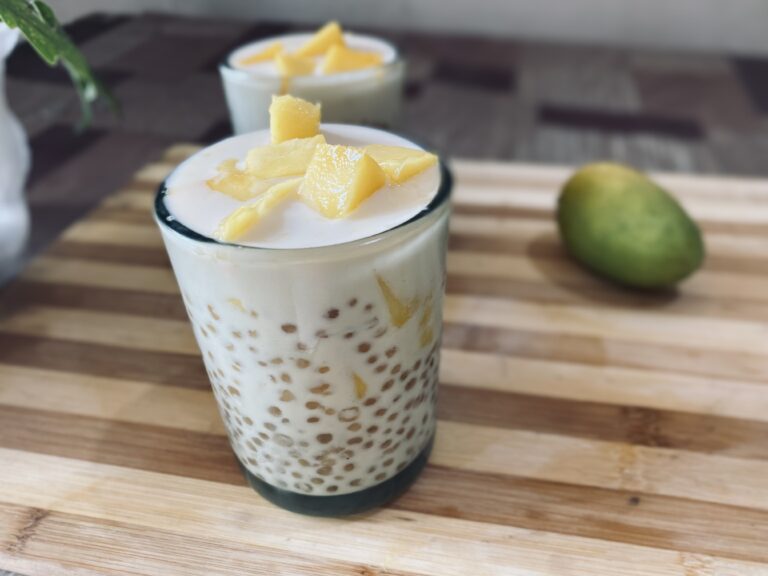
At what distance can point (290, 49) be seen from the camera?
0.77 metres

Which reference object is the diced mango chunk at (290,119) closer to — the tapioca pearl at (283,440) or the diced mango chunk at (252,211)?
the diced mango chunk at (252,211)

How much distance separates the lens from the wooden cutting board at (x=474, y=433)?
47 centimetres

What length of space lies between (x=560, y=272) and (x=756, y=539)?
36cm

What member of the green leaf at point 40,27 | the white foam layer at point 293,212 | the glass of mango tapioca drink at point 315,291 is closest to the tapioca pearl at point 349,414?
the glass of mango tapioca drink at point 315,291

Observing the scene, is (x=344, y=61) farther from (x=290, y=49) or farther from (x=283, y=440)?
(x=283, y=440)

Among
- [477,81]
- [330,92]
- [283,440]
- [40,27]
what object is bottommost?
[477,81]

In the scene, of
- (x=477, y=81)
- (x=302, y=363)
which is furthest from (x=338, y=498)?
(x=477, y=81)

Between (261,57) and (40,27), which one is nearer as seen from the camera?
(40,27)

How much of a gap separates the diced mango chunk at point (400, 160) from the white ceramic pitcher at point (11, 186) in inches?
18.5

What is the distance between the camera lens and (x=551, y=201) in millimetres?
912

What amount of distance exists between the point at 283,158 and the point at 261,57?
352 mm

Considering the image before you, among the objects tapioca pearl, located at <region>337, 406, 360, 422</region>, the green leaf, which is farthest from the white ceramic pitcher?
tapioca pearl, located at <region>337, 406, 360, 422</region>

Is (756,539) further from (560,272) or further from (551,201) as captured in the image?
(551,201)

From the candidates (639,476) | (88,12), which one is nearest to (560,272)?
(639,476)
